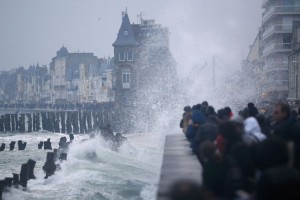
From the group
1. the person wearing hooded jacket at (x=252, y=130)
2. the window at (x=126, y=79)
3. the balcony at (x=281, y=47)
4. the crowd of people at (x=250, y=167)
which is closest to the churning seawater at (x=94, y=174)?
the person wearing hooded jacket at (x=252, y=130)

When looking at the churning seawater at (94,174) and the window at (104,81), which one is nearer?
the churning seawater at (94,174)

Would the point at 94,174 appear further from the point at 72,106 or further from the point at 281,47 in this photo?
the point at 72,106

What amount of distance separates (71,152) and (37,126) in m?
27.1

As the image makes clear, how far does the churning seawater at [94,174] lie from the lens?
18.0m

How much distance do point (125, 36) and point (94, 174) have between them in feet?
159

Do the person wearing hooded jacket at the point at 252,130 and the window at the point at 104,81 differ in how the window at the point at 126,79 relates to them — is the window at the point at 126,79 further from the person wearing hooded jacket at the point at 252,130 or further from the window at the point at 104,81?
the person wearing hooded jacket at the point at 252,130

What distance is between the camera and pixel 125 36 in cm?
6875

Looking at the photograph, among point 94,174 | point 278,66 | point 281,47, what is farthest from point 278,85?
point 94,174

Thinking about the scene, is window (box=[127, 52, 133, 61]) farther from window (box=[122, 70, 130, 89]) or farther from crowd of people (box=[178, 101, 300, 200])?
crowd of people (box=[178, 101, 300, 200])

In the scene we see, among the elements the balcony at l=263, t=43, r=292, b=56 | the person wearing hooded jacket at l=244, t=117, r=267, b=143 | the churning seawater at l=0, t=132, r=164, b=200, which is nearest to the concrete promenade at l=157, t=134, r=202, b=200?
the person wearing hooded jacket at l=244, t=117, r=267, b=143

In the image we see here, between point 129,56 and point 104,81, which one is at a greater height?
point 129,56

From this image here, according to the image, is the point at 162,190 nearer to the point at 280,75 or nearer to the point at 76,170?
the point at 76,170

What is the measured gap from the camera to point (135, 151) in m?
32.0

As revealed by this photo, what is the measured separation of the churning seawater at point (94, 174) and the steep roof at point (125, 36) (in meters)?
35.0
